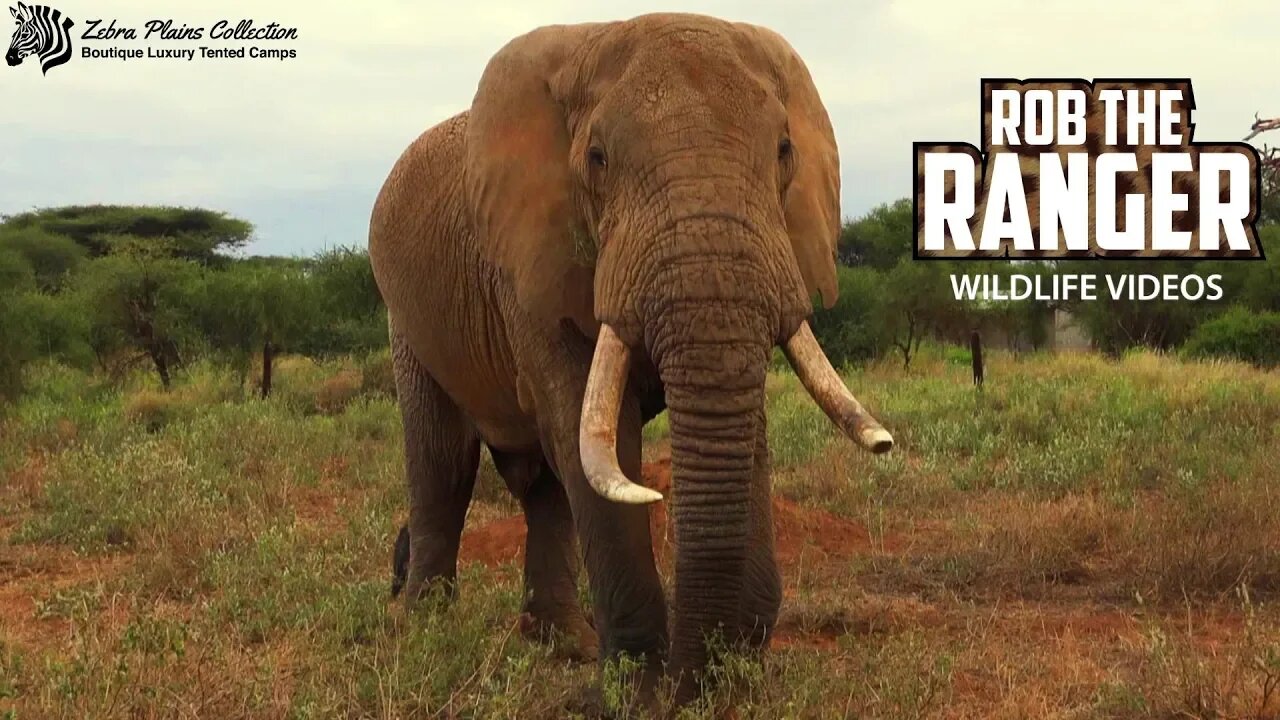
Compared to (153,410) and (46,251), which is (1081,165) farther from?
(46,251)

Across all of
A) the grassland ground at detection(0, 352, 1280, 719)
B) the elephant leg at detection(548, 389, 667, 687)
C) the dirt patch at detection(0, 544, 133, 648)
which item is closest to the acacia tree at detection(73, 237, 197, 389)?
the grassland ground at detection(0, 352, 1280, 719)

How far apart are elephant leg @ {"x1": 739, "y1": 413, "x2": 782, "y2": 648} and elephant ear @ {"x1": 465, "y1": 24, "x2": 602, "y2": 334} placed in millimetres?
757

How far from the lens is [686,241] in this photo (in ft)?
12.0

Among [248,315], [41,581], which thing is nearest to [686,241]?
[41,581]

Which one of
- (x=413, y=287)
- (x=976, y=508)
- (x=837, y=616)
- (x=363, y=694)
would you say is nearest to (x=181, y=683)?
(x=363, y=694)

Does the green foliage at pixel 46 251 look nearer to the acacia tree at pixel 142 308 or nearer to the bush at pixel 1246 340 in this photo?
the acacia tree at pixel 142 308

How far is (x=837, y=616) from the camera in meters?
6.18

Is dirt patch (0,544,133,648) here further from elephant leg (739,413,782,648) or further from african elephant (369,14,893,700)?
elephant leg (739,413,782,648)

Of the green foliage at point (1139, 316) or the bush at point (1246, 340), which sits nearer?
the bush at point (1246, 340)

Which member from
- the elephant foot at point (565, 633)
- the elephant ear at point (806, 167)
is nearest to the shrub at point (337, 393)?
the elephant foot at point (565, 633)

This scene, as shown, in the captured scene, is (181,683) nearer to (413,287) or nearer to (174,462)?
(413,287)

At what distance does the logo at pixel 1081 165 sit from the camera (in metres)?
16.0

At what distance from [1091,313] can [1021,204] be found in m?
15.9

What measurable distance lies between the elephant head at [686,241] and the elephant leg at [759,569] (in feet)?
1.03
